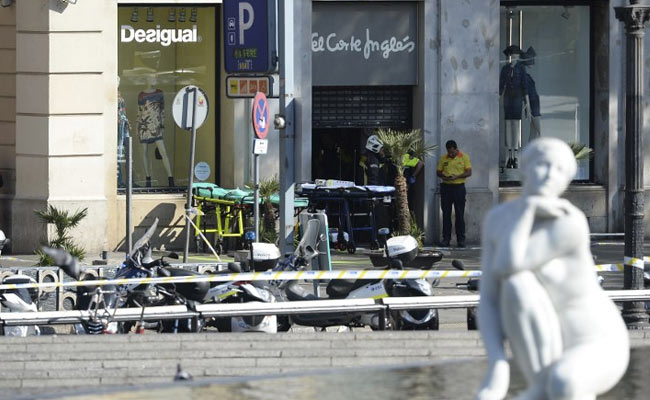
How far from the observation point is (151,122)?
76.0ft

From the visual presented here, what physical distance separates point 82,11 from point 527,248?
15789mm

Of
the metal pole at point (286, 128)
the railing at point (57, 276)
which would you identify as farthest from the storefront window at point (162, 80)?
the railing at point (57, 276)

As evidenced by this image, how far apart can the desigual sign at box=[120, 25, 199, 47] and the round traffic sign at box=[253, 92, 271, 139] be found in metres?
5.50

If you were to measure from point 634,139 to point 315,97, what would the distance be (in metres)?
9.58

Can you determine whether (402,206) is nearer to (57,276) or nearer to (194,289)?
(57,276)

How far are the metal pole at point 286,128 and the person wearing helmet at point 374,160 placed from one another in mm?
6360

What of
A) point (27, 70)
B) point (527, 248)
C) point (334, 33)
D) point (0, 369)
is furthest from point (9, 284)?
point (334, 33)

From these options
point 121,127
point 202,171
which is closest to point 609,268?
point 202,171

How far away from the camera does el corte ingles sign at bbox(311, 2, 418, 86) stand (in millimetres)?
23109

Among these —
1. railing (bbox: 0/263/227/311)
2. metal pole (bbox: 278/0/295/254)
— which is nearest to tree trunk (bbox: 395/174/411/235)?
metal pole (bbox: 278/0/295/254)

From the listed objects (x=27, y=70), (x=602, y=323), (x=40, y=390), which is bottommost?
(x=40, y=390)

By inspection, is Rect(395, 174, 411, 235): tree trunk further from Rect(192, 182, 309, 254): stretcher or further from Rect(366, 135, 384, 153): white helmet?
Rect(192, 182, 309, 254): stretcher

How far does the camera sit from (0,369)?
1073 cm

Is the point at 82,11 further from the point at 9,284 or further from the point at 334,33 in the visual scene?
the point at 9,284
